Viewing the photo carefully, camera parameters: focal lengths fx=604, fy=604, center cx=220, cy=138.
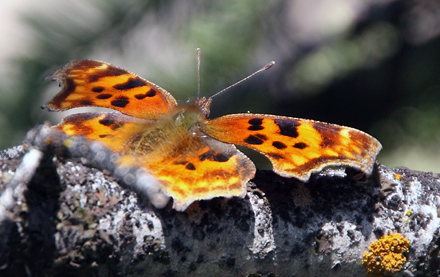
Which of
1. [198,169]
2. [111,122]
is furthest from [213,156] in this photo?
[111,122]

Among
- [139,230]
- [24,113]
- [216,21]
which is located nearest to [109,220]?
[139,230]

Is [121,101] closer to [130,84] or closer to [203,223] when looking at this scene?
[130,84]

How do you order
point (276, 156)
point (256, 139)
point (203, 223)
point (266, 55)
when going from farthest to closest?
point (266, 55), point (256, 139), point (276, 156), point (203, 223)

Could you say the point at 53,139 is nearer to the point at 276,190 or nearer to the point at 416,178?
the point at 276,190

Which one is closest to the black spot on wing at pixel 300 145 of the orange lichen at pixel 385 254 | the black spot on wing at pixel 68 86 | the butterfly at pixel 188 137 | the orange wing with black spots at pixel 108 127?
the butterfly at pixel 188 137

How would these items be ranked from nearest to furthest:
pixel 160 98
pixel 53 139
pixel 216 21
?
1. pixel 53 139
2. pixel 160 98
3. pixel 216 21

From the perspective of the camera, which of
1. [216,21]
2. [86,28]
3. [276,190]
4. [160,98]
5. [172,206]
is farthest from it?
[216,21]
